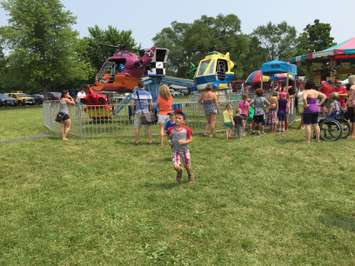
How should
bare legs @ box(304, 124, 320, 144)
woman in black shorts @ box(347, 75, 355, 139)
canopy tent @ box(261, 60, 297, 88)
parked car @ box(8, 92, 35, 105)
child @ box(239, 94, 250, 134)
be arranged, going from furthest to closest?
1. parked car @ box(8, 92, 35, 105)
2. canopy tent @ box(261, 60, 297, 88)
3. child @ box(239, 94, 250, 134)
4. woman in black shorts @ box(347, 75, 355, 139)
5. bare legs @ box(304, 124, 320, 144)

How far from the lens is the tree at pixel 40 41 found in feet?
132

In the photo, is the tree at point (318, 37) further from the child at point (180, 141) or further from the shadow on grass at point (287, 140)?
the child at point (180, 141)

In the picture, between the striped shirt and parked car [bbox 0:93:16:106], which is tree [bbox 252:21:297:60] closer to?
parked car [bbox 0:93:16:106]

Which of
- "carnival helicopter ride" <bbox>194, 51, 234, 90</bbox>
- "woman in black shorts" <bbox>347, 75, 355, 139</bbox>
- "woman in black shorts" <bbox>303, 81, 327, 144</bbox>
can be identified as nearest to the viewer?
"woman in black shorts" <bbox>303, 81, 327, 144</bbox>

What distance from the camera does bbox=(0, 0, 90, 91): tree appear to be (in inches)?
1587

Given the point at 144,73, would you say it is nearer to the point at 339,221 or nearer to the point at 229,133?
the point at 229,133

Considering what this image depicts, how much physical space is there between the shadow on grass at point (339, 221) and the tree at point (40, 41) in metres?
39.9

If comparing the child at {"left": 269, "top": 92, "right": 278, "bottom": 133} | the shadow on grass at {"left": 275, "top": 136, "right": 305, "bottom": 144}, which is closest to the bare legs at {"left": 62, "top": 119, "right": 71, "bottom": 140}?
the shadow on grass at {"left": 275, "top": 136, "right": 305, "bottom": 144}

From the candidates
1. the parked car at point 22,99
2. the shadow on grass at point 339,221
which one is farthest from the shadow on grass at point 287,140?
the parked car at point 22,99

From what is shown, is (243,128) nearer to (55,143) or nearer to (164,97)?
(164,97)

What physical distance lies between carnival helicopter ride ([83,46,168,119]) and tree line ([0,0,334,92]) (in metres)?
4.22

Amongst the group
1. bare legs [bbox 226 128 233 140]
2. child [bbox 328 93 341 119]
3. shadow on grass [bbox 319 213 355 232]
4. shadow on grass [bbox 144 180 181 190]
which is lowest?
shadow on grass [bbox 319 213 355 232]

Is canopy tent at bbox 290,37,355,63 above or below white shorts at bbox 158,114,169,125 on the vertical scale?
above

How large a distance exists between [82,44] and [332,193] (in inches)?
1752
